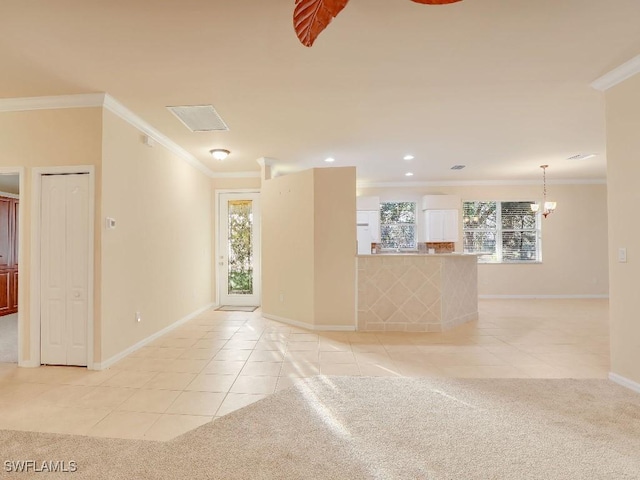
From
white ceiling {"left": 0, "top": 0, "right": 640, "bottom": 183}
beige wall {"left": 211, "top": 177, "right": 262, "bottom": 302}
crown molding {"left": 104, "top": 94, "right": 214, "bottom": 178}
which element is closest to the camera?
white ceiling {"left": 0, "top": 0, "right": 640, "bottom": 183}

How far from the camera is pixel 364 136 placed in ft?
14.8

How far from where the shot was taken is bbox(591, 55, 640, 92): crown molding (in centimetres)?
265

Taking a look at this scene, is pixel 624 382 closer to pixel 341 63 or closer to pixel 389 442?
pixel 389 442

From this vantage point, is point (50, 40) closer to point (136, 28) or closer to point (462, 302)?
point (136, 28)

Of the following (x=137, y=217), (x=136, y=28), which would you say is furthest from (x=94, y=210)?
(x=136, y=28)

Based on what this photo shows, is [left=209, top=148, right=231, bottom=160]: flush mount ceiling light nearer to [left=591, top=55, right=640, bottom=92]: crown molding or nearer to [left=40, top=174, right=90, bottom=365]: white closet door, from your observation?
[left=40, top=174, right=90, bottom=365]: white closet door

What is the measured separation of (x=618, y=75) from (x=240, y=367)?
4391 millimetres

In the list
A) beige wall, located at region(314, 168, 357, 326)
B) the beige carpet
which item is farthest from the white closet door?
beige wall, located at region(314, 168, 357, 326)

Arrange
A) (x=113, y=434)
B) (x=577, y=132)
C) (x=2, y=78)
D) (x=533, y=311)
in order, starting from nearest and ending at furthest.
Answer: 1. (x=113, y=434)
2. (x=2, y=78)
3. (x=577, y=132)
4. (x=533, y=311)

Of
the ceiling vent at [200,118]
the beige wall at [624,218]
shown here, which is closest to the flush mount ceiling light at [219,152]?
the ceiling vent at [200,118]

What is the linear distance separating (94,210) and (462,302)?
16.7ft

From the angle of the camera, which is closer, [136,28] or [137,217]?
[136,28]

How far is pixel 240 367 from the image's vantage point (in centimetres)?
322

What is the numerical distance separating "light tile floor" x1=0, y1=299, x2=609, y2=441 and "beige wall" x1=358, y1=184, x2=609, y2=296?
2.29m
